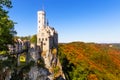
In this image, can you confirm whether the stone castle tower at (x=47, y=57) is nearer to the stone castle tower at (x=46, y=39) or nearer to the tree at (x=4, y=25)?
the stone castle tower at (x=46, y=39)

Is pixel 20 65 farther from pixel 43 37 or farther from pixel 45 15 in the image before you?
pixel 45 15

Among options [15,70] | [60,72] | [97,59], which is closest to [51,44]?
[60,72]

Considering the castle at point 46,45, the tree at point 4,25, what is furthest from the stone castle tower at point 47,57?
the tree at point 4,25

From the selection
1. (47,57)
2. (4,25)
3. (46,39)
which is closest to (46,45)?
(46,39)

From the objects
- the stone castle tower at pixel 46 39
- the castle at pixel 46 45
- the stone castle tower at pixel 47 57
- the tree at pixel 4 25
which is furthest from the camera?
the stone castle tower at pixel 46 39

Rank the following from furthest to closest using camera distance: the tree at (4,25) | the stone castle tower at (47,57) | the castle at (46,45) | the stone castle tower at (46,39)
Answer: the stone castle tower at (46,39), the castle at (46,45), the stone castle tower at (47,57), the tree at (4,25)

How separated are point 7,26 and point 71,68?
1655 inches

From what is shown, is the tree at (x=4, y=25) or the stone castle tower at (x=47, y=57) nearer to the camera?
the tree at (x=4, y=25)

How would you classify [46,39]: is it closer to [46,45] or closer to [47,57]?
[46,45]

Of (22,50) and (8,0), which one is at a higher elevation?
(8,0)

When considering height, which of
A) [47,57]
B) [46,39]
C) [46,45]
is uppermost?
[46,39]

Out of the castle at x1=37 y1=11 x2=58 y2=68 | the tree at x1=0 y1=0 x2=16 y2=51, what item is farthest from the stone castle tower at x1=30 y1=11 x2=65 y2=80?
the tree at x1=0 y1=0 x2=16 y2=51

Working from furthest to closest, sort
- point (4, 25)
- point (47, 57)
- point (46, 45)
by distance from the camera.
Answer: point (46, 45) < point (47, 57) < point (4, 25)

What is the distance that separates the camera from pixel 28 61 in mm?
61188
